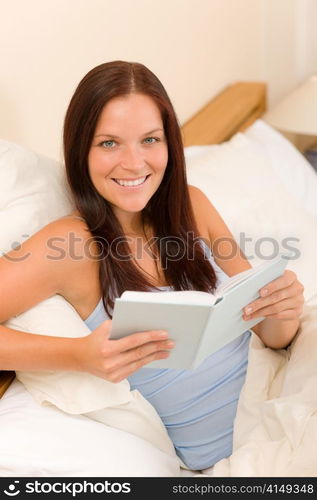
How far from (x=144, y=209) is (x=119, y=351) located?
45 centimetres

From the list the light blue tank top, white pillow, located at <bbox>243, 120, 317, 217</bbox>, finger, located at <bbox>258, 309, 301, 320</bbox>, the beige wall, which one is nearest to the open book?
finger, located at <bbox>258, 309, 301, 320</bbox>

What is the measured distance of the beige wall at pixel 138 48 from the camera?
1.69 m

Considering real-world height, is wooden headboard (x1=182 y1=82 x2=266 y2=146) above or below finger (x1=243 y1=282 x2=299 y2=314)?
below

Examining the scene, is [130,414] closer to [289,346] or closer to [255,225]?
[289,346]

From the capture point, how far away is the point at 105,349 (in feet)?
3.95

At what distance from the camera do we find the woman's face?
4.55 ft

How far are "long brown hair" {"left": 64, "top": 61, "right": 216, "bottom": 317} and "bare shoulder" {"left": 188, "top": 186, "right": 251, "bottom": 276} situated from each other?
0.07m

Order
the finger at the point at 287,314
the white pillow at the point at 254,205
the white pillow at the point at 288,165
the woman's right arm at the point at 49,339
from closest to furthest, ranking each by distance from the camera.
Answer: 1. the woman's right arm at the point at 49,339
2. the finger at the point at 287,314
3. the white pillow at the point at 254,205
4. the white pillow at the point at 288,165

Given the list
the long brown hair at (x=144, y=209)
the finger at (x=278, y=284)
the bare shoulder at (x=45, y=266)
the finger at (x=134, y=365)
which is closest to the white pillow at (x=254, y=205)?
the long brown hair at (x=144, y=209)

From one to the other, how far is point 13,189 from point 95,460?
19.6 inches

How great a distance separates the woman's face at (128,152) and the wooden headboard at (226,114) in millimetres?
925

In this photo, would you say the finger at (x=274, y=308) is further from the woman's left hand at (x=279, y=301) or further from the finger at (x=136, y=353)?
the finger at (x=136, y=353)

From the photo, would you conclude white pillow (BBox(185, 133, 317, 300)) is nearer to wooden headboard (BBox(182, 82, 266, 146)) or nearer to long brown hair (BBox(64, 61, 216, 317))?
wooden headboard (BBox(182, 82, 266, 146))

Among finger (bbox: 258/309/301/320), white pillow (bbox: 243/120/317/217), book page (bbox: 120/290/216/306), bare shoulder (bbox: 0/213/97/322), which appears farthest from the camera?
white pillow (bbox: 243/120/317/217)
